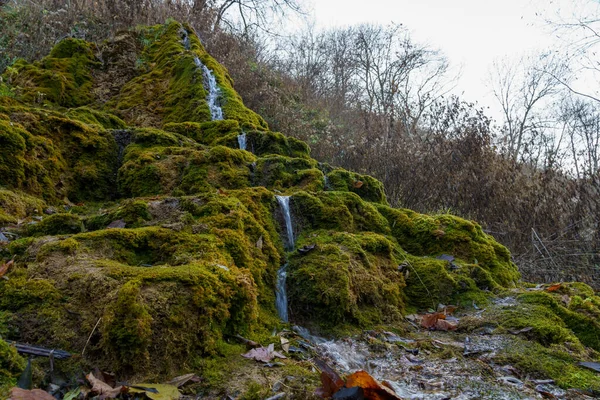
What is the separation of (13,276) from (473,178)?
7.94m

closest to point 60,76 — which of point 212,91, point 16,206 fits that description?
point 212,91

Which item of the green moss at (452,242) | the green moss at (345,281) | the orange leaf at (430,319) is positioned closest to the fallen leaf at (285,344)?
the green moss at (345,281)

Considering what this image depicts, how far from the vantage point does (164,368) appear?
7.24ft

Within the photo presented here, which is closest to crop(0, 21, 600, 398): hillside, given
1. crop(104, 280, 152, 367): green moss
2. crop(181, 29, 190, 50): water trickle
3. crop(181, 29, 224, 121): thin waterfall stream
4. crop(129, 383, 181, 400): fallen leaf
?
crop(104, 280, 152, 367): green moss

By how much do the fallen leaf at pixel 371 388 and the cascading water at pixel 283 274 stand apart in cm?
154

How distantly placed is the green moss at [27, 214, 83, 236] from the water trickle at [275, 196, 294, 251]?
1.92 metres

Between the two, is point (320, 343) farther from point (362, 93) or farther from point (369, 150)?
point (362, 93)

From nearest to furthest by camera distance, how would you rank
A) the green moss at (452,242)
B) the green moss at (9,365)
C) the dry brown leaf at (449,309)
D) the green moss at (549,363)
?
1. the green moss at (9,365)
2. the green moss at (549,363)
3. the dry brown leaf at (449,309)
4. the green moss at (452,242)

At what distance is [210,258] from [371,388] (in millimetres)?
1434

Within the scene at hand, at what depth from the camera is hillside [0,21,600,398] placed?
2.29 m

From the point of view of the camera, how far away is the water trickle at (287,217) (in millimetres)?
4355

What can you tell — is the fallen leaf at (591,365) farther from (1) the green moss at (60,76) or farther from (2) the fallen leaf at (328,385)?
(1) the green moss at (60,76)

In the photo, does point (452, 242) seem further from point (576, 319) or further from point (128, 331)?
point (128, 331)

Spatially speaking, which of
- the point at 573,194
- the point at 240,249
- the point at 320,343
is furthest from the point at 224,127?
the point at 573,194
